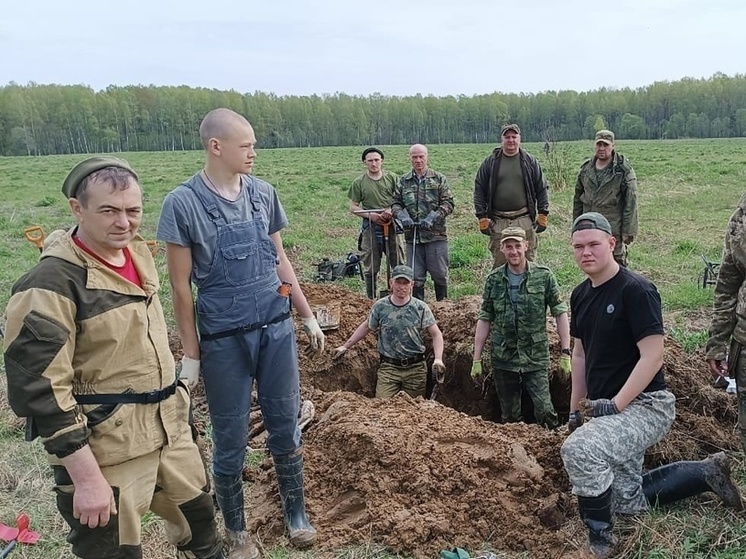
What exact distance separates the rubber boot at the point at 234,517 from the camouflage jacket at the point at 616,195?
5.54 m

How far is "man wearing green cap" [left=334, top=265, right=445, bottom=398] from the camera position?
18.2ft

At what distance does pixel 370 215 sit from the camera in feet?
25.2

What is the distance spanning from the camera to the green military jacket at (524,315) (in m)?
4.94

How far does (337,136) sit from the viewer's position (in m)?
88.6

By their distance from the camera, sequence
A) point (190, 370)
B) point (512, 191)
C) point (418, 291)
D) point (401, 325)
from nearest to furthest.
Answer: point (190, 370) → point (401, 325) → point (512, 191) → point (418, 291)

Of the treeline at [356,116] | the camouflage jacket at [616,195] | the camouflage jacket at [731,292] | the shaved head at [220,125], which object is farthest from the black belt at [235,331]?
the treeline at [356,116]

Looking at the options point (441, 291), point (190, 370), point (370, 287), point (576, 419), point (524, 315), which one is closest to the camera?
point (190, 370)

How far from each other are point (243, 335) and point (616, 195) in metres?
5.52

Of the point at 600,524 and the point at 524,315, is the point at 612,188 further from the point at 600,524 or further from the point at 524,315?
the point at 600,524

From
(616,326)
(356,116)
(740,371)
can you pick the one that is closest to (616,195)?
(740,371)

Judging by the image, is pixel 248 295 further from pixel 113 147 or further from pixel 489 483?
pixel 113 147

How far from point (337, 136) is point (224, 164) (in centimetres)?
8803

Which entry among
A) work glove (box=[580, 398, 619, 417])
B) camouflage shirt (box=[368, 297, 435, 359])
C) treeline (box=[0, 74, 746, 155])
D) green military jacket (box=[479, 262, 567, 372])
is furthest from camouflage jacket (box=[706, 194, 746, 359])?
treeline (box=[0, 74, 746, 155])

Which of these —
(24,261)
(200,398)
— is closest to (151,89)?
(24,261)
